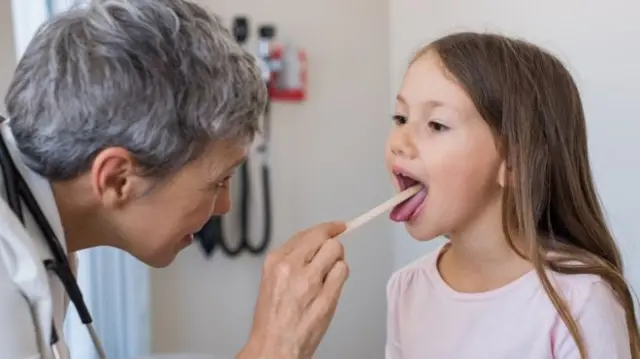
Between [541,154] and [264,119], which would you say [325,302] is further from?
[264,119]

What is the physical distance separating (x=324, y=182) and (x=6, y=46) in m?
0.86

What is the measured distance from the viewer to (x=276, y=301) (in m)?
1.08

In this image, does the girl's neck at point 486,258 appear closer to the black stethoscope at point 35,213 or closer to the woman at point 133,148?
the woman at point 133,148

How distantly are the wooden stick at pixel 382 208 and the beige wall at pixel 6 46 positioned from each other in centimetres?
86

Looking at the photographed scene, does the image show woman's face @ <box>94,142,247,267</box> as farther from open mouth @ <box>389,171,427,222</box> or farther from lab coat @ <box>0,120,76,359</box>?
open mouth @ <box>389,171,427,222</box>

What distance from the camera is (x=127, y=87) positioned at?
0.95 metres

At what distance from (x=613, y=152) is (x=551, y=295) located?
0.48 m

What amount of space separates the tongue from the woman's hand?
137mm

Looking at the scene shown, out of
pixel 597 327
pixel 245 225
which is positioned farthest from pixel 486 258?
pixel 245 225

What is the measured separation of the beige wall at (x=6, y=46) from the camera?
1669 millimetres

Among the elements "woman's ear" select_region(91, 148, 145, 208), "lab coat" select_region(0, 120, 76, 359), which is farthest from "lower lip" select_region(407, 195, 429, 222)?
"lab coat" select_region(0, 120, 76, 359)

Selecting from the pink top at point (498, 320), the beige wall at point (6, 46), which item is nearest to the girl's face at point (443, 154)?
the pink top at point (498, 320)

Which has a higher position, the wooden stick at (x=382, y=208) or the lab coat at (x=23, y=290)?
the lab coat at (x=23, y=290)

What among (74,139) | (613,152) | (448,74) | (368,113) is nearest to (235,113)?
(74,139)
